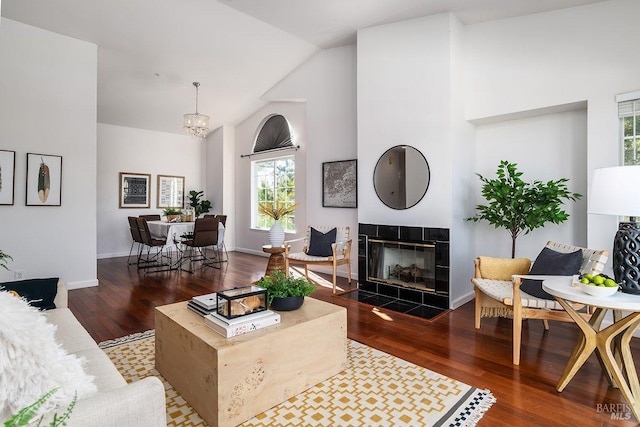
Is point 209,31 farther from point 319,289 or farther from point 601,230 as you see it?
point 601,230

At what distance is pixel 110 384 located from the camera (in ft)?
4.77

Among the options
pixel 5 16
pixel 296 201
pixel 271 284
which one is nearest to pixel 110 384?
pixel 271 284

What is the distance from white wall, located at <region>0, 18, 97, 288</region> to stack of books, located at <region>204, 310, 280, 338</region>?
11.5 feet

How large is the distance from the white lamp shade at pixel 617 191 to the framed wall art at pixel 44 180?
17.8ft

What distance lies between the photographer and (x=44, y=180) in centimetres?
425

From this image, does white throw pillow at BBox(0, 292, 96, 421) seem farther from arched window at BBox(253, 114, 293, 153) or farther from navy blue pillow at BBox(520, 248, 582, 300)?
arched window at BBox(253, 114, 293, 153)

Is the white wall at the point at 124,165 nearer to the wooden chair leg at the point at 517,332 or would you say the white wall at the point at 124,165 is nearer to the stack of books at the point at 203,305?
the stack of books at the point at 203,305

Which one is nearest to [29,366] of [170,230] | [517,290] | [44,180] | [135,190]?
[517,290]

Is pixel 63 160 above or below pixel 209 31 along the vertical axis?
→ below

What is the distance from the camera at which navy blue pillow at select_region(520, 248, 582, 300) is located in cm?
264

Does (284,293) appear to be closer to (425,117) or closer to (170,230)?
(425,117)

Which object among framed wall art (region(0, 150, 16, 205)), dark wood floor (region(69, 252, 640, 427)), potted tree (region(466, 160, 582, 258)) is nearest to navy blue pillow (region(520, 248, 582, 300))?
dark wood floor (region(69, 252, 640, 427))

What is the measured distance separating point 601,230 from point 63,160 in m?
5.98

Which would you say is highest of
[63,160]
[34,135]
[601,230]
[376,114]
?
[376,114]
